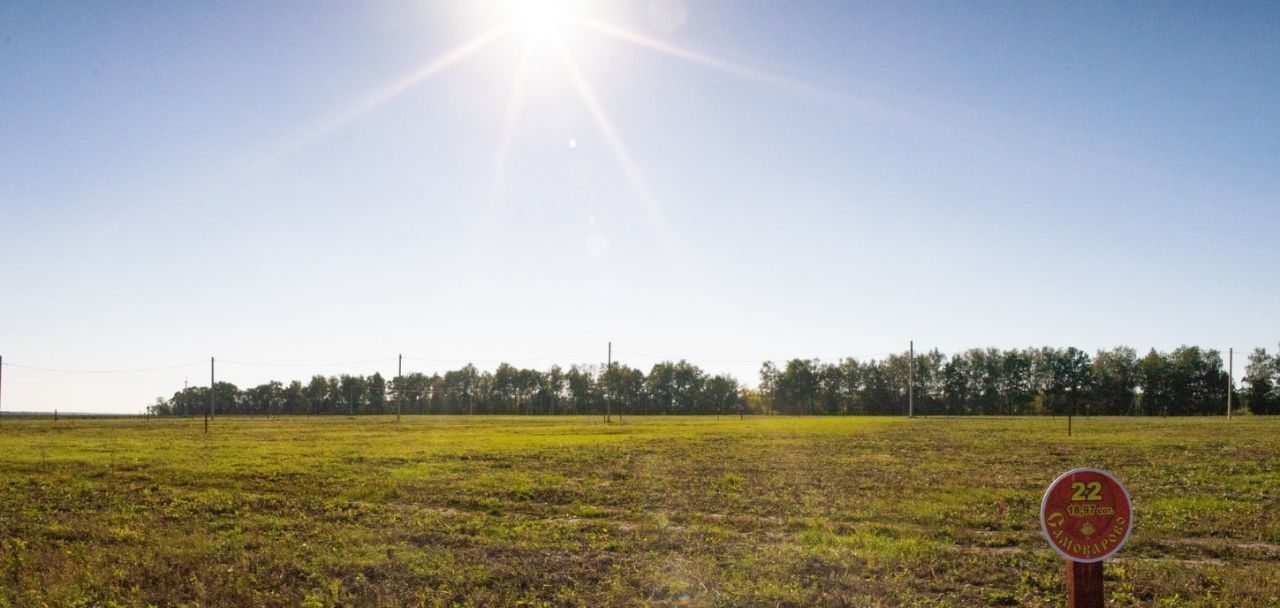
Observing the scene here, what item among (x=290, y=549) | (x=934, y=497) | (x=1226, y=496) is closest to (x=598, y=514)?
(x=290, y=549)

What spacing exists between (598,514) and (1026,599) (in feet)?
28.0

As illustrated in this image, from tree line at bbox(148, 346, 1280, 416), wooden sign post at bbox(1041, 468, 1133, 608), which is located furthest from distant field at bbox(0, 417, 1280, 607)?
tree line at bbox(148, 346, 1280, 416)

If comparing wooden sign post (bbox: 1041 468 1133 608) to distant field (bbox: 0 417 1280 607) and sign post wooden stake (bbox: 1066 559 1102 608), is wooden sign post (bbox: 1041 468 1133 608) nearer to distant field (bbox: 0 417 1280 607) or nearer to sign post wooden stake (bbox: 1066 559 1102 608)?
sign post wooden stake (bbox: 1066 559 1102 608)

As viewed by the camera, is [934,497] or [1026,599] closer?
[1026,599]

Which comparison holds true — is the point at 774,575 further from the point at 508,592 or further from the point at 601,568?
the point at 508,592

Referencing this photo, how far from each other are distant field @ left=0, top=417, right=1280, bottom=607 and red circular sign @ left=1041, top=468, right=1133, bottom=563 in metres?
3.52

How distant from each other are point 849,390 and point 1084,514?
167438 millimetres

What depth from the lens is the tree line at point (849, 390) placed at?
139 meters

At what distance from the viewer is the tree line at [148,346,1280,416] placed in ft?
456

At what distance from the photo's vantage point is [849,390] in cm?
16712

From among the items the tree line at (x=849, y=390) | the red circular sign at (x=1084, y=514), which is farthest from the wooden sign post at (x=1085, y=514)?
the tree line at (x=849, y=390)

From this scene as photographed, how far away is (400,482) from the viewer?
21.2 meters

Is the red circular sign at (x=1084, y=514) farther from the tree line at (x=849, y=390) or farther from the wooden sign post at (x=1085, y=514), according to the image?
the tree line at (x=849, y=390)

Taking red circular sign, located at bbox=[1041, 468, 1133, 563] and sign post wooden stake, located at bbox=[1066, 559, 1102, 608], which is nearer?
red circular sign, located at bbox=[1041, 468, 1133, 563]
